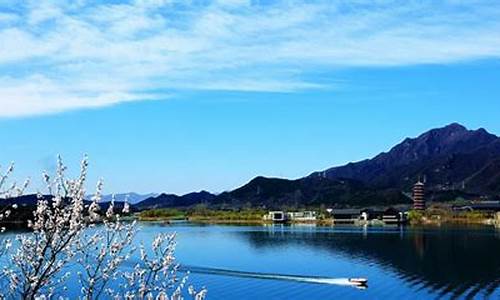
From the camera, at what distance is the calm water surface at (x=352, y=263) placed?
2777 centimetres

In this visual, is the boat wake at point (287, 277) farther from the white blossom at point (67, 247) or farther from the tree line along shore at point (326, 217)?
the tree line along shore at point (326, 217)

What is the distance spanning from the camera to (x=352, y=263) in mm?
38188

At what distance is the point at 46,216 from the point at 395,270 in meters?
31.3

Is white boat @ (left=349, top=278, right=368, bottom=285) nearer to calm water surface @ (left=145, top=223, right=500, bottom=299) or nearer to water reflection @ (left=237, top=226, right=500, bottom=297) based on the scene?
calm water surface @ (left=145, top=223, right=500, bottom=299)

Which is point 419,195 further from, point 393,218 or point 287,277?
point 287,277

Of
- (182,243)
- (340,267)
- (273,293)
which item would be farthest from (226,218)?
(273,293)

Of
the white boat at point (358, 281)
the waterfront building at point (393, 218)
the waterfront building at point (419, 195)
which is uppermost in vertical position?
the waterfront building at point (419, 195)

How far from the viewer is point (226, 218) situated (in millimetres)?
95500

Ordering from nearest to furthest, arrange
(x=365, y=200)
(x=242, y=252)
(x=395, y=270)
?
1. (x=395, y=270)
2. (x=242, y=252)
3. (x=365, y=200)

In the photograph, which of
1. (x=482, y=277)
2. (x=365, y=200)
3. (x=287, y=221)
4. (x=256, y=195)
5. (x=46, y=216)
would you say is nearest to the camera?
(x=46, y=216)

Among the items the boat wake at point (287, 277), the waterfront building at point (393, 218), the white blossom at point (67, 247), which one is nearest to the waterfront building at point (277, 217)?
the waterfront building at point (393, 218)

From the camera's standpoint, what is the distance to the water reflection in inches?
1199

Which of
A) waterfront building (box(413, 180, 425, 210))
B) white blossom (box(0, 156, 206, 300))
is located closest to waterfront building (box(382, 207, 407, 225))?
waterfront building (box(413, 180, 425, 210))

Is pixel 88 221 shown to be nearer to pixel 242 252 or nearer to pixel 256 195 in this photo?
pixel 242 252
